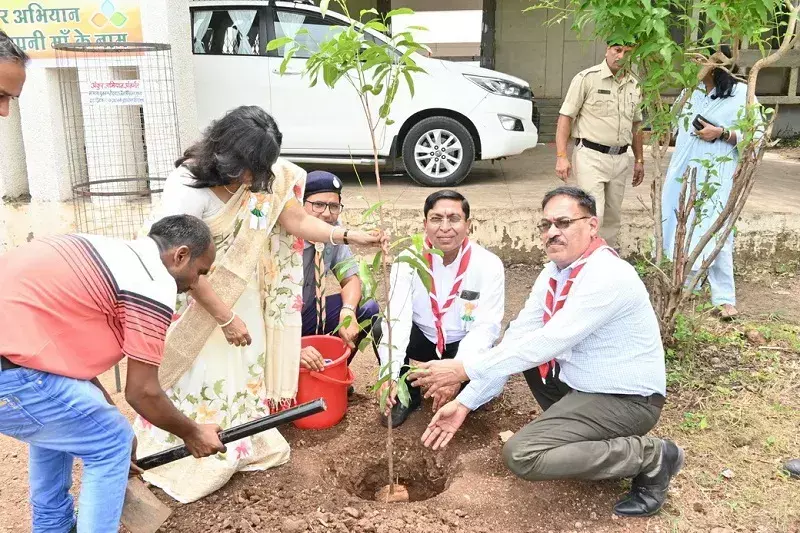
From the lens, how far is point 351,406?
385cm

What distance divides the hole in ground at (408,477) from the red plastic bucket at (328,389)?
351mm

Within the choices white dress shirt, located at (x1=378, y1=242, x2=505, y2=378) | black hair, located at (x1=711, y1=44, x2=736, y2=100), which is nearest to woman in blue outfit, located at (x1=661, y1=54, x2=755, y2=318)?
black hair, located at (x1=711, y1=44, x2=736, y2=100)

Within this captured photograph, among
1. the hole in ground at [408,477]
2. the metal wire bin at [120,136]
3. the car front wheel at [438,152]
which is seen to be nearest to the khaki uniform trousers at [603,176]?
the car front wheel at [438,152]

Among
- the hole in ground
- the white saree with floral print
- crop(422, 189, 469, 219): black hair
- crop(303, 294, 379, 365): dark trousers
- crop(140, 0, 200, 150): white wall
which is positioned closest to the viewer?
the white saree with floral print

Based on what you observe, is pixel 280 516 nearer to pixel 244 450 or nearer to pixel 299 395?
pixel 244 450

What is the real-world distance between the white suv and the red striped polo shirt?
4733 millimetres

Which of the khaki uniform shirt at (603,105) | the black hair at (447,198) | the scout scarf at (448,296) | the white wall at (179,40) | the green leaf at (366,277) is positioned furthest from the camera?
the white wall at (179,40)

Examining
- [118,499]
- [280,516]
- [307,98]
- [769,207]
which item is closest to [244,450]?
[280,516]

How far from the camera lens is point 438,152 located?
7.04 metres

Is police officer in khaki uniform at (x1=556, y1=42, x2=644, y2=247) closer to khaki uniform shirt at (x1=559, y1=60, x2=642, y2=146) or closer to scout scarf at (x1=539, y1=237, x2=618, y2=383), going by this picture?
khaki uniform shirt at (x1=559, y1=60, x2=642, y2=146)

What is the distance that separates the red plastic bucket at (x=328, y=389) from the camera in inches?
136

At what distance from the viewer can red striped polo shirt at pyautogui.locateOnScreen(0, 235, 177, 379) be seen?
208 centimetres

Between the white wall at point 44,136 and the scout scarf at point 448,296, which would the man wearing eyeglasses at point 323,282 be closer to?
the scout scarf at point 448,296

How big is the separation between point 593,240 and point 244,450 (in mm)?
1823
